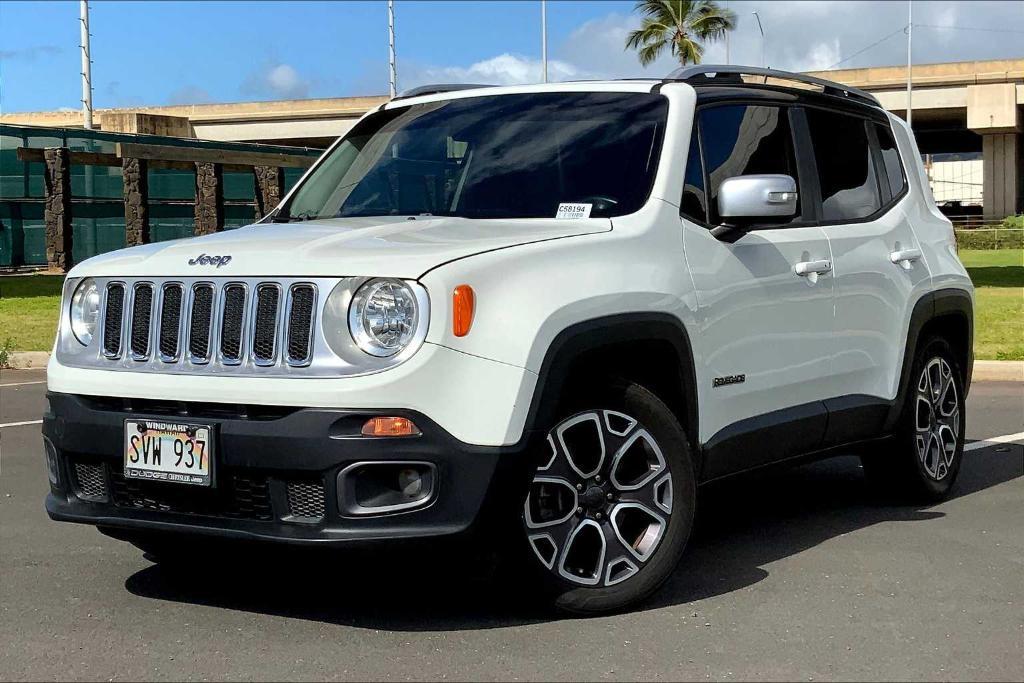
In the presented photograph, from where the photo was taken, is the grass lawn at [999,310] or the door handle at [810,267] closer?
the door handle at [810,267]

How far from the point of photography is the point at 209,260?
4770 mm

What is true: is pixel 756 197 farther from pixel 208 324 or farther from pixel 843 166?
pixel 208 324

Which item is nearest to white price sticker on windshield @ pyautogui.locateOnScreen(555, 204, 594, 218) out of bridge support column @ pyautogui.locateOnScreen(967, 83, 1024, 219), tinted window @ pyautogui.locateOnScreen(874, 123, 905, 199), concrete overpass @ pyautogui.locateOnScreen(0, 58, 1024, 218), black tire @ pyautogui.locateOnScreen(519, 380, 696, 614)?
black tire @ pyautogui.locateOnScreen(519, 380, 696, 614)

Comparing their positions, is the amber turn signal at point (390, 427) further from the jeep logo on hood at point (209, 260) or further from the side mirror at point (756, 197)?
the side mirror at point (756, 197)

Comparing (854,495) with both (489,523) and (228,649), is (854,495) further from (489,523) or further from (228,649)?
(228,649)

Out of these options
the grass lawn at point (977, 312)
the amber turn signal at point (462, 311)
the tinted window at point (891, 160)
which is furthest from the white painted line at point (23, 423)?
the amber turn signal at point (462, 311)

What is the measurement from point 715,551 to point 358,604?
1609 millimetres

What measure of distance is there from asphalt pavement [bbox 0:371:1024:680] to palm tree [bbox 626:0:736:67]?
176ft

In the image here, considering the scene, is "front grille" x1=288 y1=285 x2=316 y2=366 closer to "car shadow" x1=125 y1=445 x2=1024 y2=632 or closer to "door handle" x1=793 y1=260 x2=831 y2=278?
"car shadow" x1=125 y1=445 x2=1024 y2=632

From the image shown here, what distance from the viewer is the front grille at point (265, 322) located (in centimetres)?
455

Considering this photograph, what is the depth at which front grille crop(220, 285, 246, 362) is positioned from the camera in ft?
15.1

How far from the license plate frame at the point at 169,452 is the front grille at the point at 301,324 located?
35 centimetres

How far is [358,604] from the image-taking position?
5.08 meters

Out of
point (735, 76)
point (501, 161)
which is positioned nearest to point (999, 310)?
point (735, 76)
